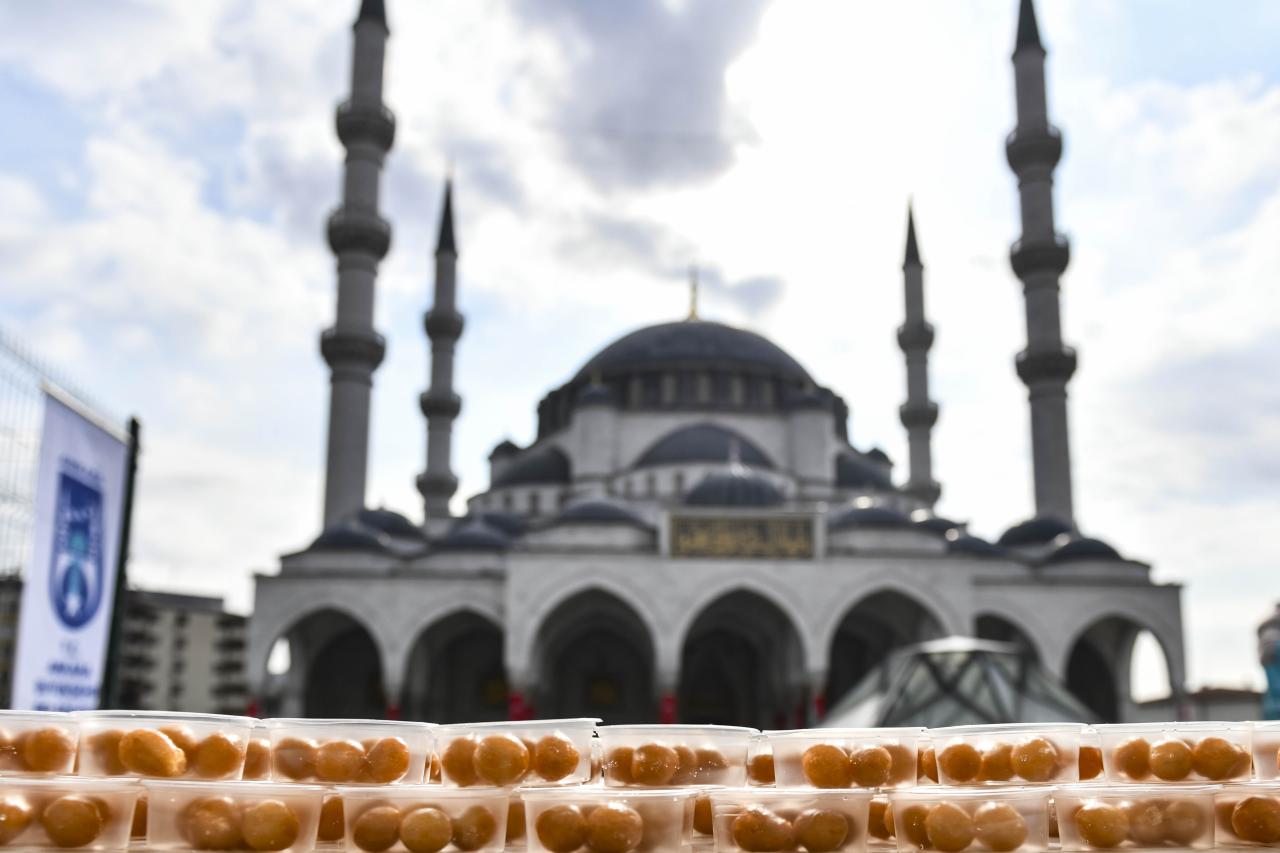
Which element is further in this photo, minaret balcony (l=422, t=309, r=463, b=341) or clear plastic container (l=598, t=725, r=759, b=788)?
minaret balcony (l=422, t=309, r=463, b=341)

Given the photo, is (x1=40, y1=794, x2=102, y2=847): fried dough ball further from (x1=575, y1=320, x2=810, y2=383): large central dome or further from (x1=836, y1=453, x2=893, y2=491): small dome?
(x1=575, y1=320, x2=810, y2=383): large central dome

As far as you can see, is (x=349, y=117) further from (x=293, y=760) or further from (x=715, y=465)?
(x=293, y=760)

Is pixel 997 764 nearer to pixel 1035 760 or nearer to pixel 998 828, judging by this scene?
pixel 1035 760

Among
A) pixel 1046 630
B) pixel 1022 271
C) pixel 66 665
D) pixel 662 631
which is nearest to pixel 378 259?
pixel 662 631

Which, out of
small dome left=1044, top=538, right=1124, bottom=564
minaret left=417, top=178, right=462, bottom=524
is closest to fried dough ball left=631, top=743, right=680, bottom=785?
small dome left=1044, top=538, right=1124, bottom=564

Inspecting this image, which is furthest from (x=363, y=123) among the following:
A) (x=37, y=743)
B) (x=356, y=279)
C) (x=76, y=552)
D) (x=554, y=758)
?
(x=554, y=758)

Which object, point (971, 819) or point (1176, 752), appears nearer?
point (971, 819)
